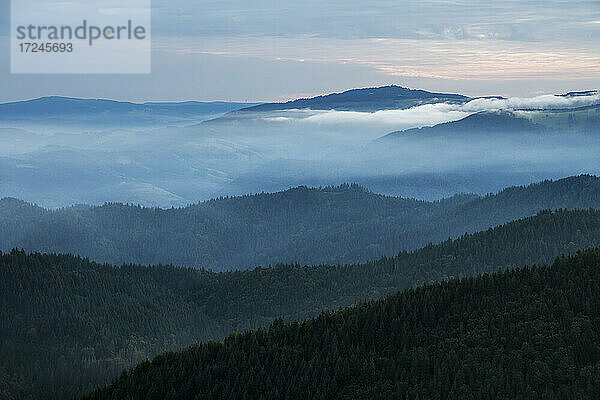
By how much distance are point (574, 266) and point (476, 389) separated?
47.8 metres

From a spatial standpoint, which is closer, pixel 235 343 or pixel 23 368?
pixel 235 343

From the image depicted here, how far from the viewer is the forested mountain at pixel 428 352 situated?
382ft

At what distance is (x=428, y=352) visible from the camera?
130625mm

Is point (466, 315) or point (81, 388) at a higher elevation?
point (466, 315)

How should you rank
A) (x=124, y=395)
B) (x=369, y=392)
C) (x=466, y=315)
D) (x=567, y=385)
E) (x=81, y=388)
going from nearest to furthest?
(x=567, y=385)
(x=369, y=392)
(x=124, y=395)
(x=466, y=315)
(x=81, y=388)

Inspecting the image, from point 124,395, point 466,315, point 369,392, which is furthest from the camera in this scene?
point 466,315

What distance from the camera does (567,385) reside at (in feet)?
362

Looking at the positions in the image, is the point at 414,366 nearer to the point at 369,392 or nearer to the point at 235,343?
the point at 369,392

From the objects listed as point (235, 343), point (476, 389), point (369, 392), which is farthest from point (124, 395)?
point (476, 389)

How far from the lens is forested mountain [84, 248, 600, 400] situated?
11638 cm

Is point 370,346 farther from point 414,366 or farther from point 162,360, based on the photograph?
point 162,360

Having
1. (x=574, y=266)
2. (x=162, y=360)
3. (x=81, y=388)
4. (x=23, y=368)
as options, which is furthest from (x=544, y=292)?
(x=23, y=368)

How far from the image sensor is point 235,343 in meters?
143

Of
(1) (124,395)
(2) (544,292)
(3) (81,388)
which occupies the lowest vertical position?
(3) (81,388)
